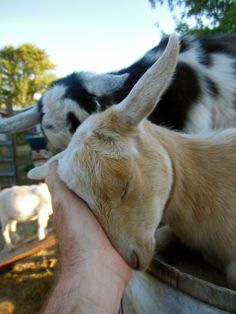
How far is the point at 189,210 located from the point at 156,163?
247mm

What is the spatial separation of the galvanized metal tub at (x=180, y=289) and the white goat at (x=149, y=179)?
0.08 metres

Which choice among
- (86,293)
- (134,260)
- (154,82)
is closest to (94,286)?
(86,293)

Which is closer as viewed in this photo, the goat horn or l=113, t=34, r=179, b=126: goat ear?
l=113, t=34, r=179, b=126: goat ear

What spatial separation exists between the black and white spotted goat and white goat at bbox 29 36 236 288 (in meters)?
1.18

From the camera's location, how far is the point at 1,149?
35.0 feet

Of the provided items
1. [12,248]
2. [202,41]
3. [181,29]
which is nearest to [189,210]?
[202,41]

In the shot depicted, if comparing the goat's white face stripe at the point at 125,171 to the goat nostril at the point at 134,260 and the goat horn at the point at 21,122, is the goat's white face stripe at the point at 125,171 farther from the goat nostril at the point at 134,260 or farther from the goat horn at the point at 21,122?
the goat horn at the point at 21,122

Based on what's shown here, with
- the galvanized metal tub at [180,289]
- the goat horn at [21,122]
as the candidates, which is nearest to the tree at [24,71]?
the goat horn at [21,122]

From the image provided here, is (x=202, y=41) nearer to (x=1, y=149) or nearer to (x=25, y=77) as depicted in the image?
(x=1, y=149)

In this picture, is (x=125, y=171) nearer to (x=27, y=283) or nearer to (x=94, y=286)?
(x=94, y=286)

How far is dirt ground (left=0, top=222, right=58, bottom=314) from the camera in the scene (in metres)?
4.28

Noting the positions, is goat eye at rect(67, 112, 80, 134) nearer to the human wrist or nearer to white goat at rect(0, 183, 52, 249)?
the human wrist

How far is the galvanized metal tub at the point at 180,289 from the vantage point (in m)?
1.08

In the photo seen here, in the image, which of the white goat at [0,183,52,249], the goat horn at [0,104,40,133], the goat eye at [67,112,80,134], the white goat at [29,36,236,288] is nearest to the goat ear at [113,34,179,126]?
the white goat at [29,36,236,288]
